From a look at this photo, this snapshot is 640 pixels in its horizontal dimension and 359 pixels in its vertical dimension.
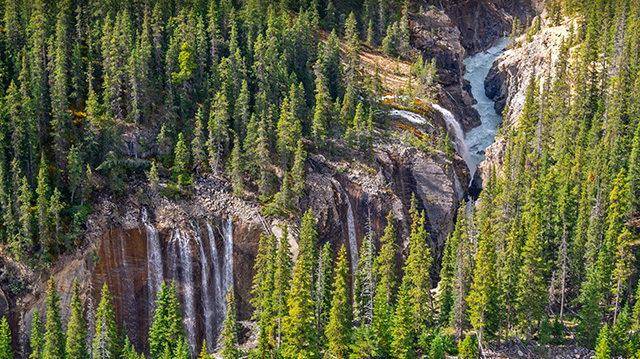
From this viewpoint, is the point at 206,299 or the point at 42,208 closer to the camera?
the point at 42,208

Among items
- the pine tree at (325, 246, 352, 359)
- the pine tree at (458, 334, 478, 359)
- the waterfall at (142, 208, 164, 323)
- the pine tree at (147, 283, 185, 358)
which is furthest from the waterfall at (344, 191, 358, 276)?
the pine tree at (147, 283, 185, 358)

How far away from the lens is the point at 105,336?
70.8 metres

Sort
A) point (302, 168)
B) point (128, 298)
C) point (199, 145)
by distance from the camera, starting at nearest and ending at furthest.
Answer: point (128, 298) < point (199, 145) < point (302, 168)

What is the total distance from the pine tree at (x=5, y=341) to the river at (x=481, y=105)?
76.2 metres

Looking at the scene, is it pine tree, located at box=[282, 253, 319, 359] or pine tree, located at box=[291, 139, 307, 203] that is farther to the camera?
pine tree, located at box=[291, 139, 307, 203]

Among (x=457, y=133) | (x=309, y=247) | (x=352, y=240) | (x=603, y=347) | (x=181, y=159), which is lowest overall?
(x=603, y=347)

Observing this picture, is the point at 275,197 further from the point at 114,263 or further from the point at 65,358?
the point at 65,358

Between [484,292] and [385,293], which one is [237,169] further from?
[484,292]

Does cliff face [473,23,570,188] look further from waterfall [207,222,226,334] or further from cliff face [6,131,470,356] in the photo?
waterfall [207,222,226,334]

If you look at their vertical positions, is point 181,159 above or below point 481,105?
below

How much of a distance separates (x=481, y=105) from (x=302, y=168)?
6663 cm

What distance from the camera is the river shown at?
5290 inches

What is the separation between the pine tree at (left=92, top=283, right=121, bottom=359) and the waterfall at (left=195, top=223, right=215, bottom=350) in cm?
1681

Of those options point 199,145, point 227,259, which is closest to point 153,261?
point 227,259
